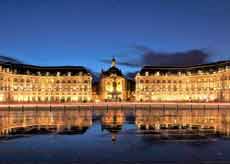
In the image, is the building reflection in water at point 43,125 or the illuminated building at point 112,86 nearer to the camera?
the building reflection in water at point 43,125

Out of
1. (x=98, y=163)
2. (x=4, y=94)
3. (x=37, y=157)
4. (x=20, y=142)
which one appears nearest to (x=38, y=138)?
→ (x=20, y=142)

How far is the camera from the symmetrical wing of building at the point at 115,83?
129 metres

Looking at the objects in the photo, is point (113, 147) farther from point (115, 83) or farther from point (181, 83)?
point (115, 83)

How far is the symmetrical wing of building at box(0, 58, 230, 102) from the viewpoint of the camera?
422 feet

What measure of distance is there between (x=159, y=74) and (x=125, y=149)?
13200cm

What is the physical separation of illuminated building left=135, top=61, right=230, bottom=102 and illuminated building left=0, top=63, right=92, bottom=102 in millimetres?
25623

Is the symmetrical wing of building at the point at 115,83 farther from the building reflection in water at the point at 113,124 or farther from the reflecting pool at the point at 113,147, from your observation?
the reflecting pool at the point at 113,147

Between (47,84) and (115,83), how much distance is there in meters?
30.5

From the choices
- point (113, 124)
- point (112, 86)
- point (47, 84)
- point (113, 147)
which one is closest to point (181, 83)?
point (112, 86)

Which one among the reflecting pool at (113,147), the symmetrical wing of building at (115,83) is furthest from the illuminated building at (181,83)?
the reflecting pool at (113,147)

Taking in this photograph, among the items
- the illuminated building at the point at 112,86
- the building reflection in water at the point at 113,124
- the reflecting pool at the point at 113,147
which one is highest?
the illuminated building at the point at 112,86

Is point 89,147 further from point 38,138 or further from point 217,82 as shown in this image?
point 217,82

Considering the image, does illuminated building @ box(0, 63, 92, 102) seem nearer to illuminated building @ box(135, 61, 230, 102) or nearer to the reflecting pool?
illuminated building @ box(135, 61, 230, 102)

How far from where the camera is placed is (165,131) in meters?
22.8
